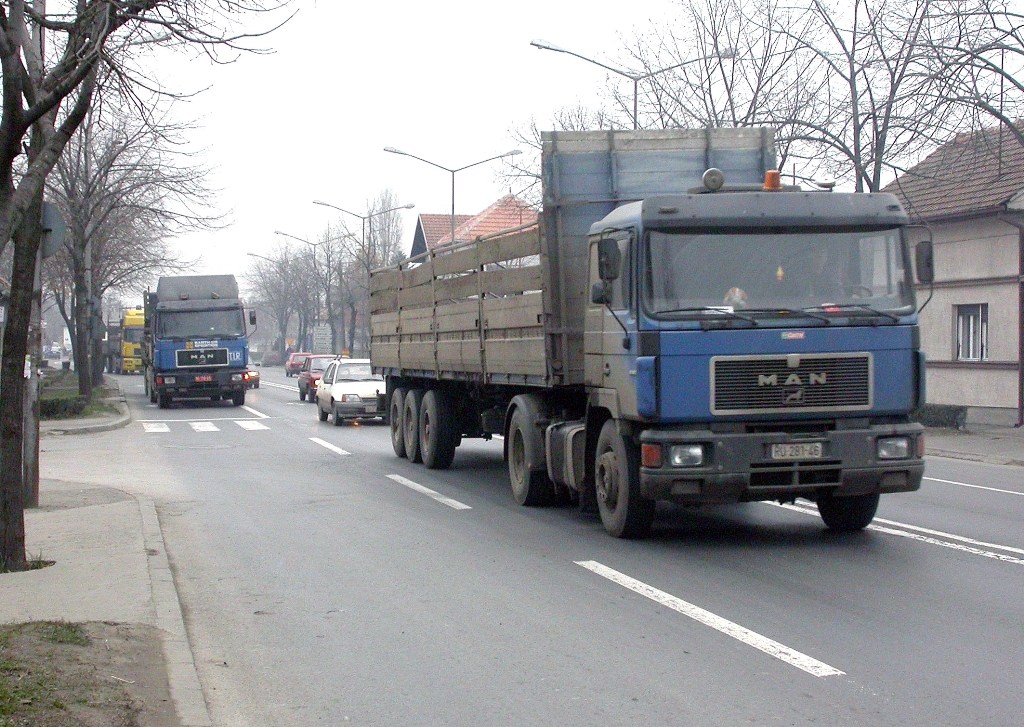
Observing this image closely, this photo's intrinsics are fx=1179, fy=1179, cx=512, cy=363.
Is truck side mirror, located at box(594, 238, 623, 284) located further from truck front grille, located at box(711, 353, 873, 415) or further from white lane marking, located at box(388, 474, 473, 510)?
white lane marking, located at box(388, 474, 473, 510)

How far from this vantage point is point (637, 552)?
977 cm

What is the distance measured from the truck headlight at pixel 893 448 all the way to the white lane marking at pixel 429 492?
4.85 m

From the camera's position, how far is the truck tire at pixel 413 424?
17719 millimetres

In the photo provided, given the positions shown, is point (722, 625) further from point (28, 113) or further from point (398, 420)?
point (398, 420)

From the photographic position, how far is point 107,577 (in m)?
8.51

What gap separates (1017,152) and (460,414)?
15.2 m

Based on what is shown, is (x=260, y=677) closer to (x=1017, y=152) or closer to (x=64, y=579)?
(x=64, y=579)

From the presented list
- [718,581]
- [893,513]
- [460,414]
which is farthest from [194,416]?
[718,581]

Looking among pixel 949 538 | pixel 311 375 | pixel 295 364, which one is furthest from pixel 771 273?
pixel 295 364

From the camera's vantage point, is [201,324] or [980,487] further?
[201,324]

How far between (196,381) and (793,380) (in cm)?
2843

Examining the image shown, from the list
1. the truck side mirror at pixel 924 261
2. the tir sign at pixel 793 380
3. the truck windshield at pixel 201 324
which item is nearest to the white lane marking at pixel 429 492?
the tir sign at pixel 793 380

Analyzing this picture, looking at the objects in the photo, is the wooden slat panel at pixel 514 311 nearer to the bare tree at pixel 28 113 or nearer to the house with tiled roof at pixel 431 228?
the bare tree at pixel 28 113

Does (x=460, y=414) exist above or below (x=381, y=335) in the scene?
below
